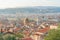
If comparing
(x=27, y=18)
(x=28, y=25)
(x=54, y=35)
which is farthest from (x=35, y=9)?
(x=54, y=35)

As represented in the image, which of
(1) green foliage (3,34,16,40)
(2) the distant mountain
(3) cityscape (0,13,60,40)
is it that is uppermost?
(2) the distant mountain

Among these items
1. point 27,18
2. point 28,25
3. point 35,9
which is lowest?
point 28,25

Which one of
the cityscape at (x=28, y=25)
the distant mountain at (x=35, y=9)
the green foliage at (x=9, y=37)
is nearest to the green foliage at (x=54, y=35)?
the cityscape at (x=28, y=25)

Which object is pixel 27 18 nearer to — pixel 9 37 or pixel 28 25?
pixel 28 25

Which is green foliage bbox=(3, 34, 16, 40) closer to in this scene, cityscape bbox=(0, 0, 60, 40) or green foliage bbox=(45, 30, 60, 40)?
cityscape bbox=(0, 0, 60, 40)

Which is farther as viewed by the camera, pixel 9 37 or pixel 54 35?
pixel 9 37

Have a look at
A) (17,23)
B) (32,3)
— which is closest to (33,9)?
(32,3)

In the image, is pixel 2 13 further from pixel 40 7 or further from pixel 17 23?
pixel 40 7

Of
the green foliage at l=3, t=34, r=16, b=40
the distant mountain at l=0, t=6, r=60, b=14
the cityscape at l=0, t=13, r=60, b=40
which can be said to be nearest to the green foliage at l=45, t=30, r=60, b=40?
the cityscape at l=0, t=13, r=60, b=40

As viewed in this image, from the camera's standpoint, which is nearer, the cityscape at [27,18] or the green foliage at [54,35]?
the green foliage at [54,35]

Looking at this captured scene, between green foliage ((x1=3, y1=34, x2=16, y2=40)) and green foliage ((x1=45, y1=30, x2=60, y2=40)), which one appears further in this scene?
green foliage ((x1=3, y1=34, x2=16, y2=40))

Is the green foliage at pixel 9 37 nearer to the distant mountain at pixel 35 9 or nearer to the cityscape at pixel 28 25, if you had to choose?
the cityscape at pixel 28 25
